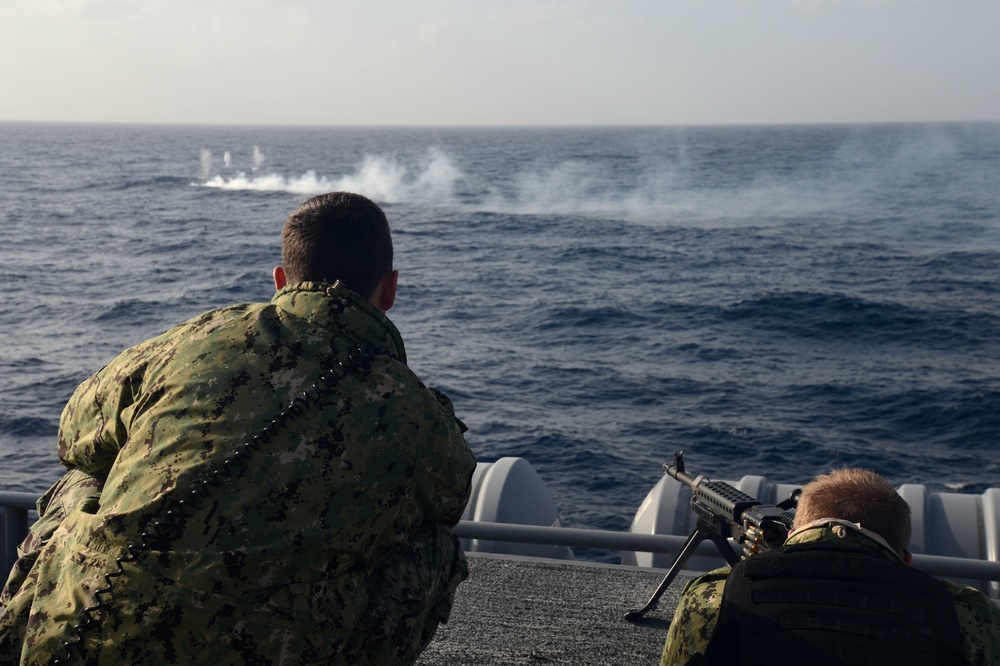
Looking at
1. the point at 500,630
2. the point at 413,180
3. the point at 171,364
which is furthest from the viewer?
the point at 413,180

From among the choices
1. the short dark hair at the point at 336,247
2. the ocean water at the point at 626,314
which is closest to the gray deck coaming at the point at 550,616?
the short dark hair at the point at 336,247

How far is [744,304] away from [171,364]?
29.3 meters

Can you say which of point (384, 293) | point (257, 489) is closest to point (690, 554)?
point (384, 293)

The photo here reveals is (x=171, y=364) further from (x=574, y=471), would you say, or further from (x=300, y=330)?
(x=574, y=471)

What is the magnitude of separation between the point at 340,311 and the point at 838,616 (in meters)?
1.37

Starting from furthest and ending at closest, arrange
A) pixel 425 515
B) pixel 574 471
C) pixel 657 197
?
pixel 657 197 → pixel 574 471 → pixel 425 515

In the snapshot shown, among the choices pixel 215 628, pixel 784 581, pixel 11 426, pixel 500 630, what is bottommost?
pixel 11 426

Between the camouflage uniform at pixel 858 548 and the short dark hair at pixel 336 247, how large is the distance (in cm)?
117

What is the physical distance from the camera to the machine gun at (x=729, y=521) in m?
3.24

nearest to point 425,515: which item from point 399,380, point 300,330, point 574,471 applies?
point 399,380

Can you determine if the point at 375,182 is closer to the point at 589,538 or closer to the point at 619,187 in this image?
the point at 619,187

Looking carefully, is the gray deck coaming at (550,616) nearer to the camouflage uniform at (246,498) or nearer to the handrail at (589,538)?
the handrail at (589,538)

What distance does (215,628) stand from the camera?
2123 mm

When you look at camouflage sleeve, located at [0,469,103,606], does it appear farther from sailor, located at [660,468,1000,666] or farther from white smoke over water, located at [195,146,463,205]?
Result: white smoke over water, located at [195,146,463,205]
